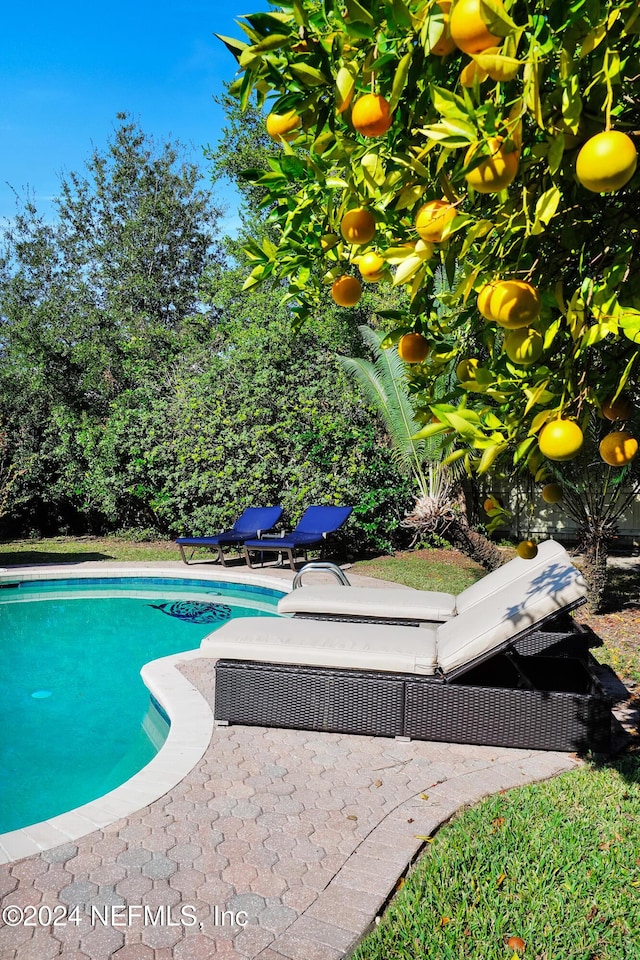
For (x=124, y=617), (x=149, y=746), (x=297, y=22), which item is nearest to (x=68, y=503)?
(x=124, y=617)

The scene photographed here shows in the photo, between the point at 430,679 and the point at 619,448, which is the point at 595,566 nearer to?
the point at 430,679

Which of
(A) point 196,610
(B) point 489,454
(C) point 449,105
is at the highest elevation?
(C) point 449,105

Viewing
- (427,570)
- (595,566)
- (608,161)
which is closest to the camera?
(608,161)

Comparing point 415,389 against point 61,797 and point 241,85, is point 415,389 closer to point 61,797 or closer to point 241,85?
point 241,85

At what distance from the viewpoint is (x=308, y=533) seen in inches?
499

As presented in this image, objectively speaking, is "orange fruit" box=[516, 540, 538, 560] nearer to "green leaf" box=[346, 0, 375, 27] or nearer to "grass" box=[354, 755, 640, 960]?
"green leaf" box=[346, 0, 375, 27]

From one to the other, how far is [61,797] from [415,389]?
4469 millimetres

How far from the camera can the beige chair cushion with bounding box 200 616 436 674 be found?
4.72 metres

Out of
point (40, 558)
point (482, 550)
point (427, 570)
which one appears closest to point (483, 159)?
point (482, 550)

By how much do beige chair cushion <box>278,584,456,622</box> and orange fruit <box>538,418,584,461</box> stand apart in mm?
Answer: 5050

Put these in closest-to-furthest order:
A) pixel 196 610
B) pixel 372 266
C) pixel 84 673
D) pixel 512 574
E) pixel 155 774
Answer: pixel 372 266, pixel 155 774, pixel 512 574, pixel 84 673, pixel 196 610

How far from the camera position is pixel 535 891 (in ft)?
9.84

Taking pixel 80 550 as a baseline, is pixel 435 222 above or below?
above

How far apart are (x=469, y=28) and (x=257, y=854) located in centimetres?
348
